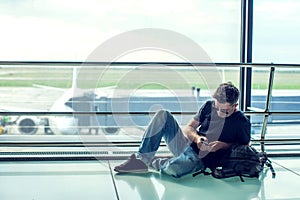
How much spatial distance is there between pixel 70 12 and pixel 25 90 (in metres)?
0.98

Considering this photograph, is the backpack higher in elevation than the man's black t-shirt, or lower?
lower

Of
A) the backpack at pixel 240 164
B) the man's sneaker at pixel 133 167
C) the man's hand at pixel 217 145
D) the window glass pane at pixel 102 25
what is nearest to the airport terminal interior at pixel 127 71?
the window glass pane at pixel 102 25

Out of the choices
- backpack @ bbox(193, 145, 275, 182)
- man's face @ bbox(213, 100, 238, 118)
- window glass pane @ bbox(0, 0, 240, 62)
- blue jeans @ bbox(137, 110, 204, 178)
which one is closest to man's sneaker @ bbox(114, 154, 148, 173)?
blue jeans @ bbox(137, 110, 204, 178)

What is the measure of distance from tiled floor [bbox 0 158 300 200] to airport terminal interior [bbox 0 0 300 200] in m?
0.07

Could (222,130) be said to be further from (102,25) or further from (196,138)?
(102,25)

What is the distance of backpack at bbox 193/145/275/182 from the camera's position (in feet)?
9.87

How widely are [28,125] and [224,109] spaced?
2393 mm

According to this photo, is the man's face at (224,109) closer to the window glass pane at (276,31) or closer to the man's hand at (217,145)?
the man's hand at (217,145)

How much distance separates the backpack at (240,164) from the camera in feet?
9.87

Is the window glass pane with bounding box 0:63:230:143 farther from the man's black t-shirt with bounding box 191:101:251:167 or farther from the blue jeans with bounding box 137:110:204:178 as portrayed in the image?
the man's black t-shirt with bounding box 191:101:251:167

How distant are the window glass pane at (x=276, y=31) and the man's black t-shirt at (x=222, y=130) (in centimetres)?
122

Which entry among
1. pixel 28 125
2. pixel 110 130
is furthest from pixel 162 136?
pixel 28 125

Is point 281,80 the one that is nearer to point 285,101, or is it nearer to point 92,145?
point 285,101

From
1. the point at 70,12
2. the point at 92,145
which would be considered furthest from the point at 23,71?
the point at 92,145
